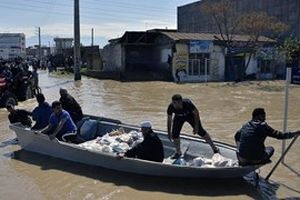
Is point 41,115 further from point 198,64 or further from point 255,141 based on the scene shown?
point 198,64

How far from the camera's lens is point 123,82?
120 feet

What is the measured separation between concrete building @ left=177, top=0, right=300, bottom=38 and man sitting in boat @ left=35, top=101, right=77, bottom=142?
3637cm

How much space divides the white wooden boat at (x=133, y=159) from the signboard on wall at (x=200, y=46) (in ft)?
88.4

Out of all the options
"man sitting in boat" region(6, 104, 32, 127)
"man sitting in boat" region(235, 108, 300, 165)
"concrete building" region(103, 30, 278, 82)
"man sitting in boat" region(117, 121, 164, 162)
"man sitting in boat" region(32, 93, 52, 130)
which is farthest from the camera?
"concrete building" region(103, 30, 278, 82)

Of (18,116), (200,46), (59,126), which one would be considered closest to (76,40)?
(200,46)

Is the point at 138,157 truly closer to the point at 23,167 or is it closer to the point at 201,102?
the point at 23,167

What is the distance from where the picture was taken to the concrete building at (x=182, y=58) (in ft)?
126

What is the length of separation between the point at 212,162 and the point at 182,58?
29621mm

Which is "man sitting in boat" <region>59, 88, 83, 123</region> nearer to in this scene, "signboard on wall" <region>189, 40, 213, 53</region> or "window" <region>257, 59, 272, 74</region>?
"signboard on wall" <region>189, 40, 213, 53</region>

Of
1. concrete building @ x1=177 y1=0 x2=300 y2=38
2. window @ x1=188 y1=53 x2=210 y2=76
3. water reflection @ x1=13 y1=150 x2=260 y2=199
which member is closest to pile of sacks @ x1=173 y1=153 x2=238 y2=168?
water reflection @ x1=13 y1=150 x2=260 y2=199

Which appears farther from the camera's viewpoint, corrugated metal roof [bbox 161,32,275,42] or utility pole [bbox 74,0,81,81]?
utility pole [bbox 74,0,81,81]

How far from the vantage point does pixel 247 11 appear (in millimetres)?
50344

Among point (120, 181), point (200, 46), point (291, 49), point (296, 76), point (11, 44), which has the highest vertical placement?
point (11, 44)

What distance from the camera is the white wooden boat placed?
28.0 feet
